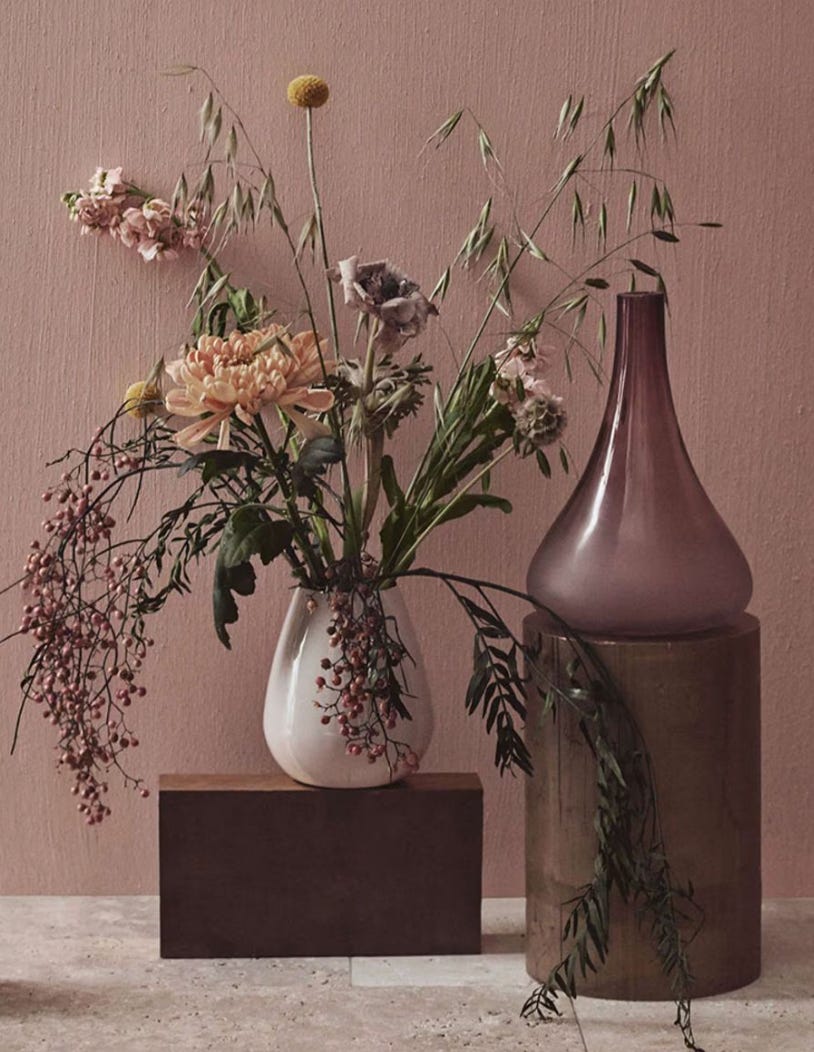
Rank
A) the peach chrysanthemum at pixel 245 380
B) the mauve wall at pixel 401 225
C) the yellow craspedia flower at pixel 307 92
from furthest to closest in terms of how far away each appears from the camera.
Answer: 1. the mauve wall at pixel 401 225
2. the yellow craspedia flower at pixel 307 92
3. the peach chrysanthemum at pixel 245 380

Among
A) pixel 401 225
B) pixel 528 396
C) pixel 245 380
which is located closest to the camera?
pixel 245 380

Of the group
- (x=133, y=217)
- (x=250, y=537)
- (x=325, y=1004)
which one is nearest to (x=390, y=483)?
(x=250, y=537)

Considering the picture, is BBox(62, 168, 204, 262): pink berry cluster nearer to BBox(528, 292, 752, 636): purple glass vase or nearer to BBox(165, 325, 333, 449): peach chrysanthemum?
BBox(165, 325, 333, 449): peach chrysanthemum

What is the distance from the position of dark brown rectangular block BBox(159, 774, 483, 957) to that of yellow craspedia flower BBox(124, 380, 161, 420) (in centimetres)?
30

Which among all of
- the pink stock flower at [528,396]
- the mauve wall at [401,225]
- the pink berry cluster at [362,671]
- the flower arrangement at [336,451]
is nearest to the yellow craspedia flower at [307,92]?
the flower arrangement at [336,451]

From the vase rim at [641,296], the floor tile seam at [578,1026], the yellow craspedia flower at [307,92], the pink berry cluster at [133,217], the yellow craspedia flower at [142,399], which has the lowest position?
the floor tile seam at [578,1026]

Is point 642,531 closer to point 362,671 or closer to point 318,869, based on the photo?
point 362,671

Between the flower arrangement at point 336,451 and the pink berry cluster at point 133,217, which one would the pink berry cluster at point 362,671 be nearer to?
the flower arrangement at point 336,451

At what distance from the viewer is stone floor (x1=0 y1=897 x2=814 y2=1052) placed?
1078 mm

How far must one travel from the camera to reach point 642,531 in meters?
1.12

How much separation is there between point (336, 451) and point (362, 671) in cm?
16

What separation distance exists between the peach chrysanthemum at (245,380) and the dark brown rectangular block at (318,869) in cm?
30

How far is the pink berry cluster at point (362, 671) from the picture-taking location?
3.60 feet

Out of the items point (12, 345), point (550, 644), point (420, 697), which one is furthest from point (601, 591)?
point (12, 345)
